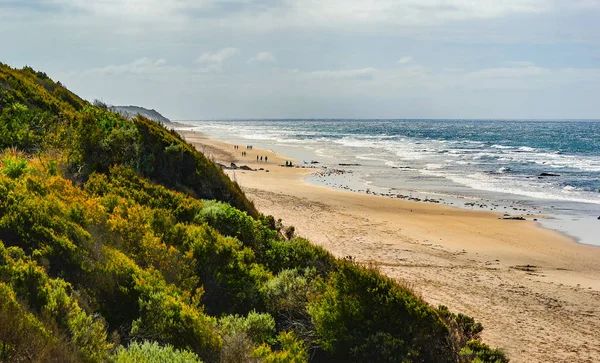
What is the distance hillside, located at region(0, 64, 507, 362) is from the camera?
4.79 m

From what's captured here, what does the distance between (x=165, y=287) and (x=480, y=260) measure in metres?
10.5

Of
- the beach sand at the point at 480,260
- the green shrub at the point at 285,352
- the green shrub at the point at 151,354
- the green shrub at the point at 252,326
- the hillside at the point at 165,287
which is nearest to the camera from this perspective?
the green shrub at the point at 151,354

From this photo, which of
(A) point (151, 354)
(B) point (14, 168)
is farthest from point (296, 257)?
(B) point (14, 168)

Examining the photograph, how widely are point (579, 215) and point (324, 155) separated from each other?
31259mm

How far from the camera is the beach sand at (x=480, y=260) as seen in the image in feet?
30.9

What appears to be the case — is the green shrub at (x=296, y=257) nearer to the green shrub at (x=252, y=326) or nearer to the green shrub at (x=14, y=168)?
the green shrub at (x=252, y=326)

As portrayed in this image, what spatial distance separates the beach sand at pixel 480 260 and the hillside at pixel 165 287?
231 centimetres

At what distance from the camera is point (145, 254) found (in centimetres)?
691

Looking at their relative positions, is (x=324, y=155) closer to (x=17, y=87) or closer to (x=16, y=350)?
(x=17, y=87)

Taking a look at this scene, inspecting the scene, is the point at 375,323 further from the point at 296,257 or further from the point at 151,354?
the point at 151,354

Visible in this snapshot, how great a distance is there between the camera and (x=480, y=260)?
563 inches

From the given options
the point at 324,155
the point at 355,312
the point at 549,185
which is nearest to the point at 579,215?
the point at 549,185

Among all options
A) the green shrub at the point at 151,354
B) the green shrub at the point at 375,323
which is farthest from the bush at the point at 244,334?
the green shrub at the point at 375,323

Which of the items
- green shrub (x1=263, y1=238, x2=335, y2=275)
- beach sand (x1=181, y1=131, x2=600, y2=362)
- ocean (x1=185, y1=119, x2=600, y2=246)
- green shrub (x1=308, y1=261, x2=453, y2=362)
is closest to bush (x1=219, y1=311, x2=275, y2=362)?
green shrub (x1=308, y1=261, x2=453, y2=362)
